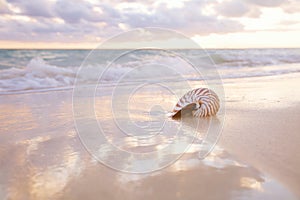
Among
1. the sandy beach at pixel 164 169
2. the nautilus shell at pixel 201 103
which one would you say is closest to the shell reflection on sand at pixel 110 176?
the sandy beach at pixel 164 169

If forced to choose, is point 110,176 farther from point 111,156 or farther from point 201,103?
point 201,103

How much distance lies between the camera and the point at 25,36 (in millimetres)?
16078

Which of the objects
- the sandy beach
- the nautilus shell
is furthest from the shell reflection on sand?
the nautilus shell

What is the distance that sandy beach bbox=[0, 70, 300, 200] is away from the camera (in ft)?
6.39

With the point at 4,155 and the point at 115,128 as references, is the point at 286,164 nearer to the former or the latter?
the point at 115,128

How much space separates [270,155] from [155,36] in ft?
5.83

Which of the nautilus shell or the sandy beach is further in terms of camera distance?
the nautilus shell

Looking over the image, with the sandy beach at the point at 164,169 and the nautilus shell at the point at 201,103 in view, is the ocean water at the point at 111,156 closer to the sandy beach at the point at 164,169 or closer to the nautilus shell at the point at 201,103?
the sandy beach at the point at 164,169

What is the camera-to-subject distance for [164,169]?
2.32 metres

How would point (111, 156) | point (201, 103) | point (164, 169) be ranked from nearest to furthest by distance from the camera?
point (164, 169)
point (111, 156)
point (201, 103)

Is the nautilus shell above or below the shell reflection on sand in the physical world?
above

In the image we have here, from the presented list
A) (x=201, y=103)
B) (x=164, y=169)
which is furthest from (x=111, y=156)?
(x=201, y=103)

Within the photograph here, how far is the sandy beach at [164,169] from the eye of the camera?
1.95 meters

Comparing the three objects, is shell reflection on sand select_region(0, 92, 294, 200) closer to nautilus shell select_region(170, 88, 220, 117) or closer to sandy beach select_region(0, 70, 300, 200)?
sandy beach select_region(0, 70, 300, 200)
